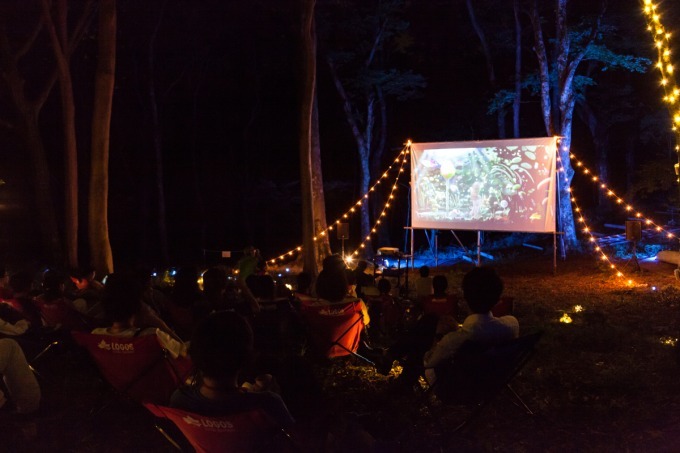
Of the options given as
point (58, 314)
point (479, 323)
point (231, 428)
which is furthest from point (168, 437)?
point (58, 314)

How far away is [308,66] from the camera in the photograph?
9.88 meters

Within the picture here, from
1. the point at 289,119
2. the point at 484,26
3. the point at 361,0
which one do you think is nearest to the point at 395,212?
the point at 289,119

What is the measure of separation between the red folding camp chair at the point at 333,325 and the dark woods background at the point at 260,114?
9185 millimetres

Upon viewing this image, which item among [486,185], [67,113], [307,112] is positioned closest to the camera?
[307,112]

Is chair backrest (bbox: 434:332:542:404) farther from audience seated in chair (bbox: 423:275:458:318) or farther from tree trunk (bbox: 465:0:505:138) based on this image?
tree trunk (bbox: 465:0:505:138)

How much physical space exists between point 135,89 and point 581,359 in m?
22.5

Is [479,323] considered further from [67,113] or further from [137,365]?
[67,113]

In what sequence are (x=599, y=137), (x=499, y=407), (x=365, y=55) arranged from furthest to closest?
(x=599, y=137) → (x=365, y=55) → (x=499, y=407)

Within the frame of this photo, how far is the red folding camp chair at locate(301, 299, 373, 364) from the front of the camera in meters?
4.64

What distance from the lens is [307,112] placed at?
10.0m

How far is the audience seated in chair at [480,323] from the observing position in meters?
3.31

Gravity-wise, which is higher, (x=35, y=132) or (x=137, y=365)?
(x=35, y=132)

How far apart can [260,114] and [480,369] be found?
2508 centimetres

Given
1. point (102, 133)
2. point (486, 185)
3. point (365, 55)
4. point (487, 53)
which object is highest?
point (487, 53)
